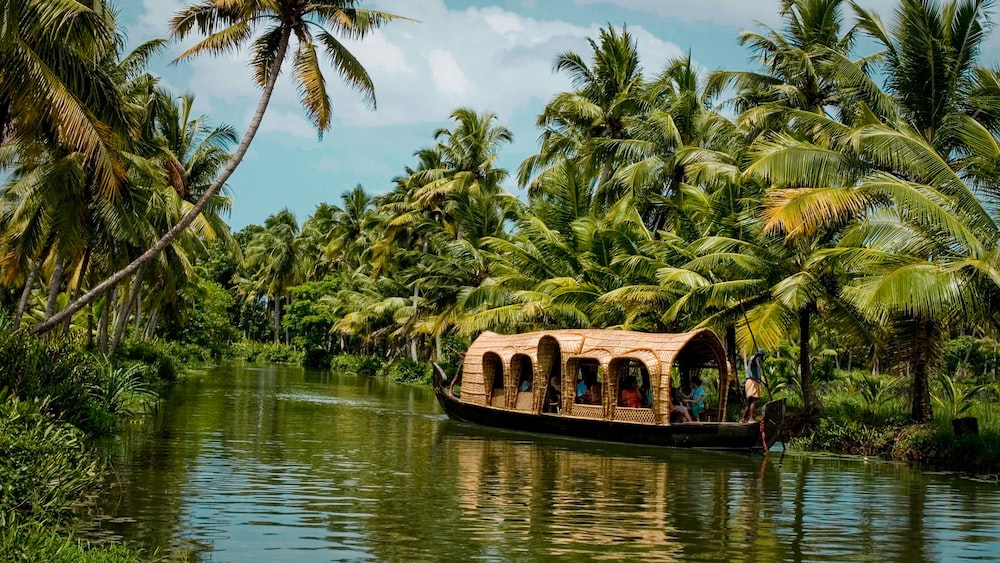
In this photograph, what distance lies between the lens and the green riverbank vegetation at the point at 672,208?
41.8ft

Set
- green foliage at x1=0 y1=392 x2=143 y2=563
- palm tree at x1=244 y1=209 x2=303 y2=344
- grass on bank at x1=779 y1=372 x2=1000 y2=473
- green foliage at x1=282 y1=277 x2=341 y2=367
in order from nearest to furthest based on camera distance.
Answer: green foliage at x1=0 y1=392 x2=143 y2=563
grass on bank at x1=779 y1=372 x2=1000 y2=473
green foliage at x1=282 y1=277 x2=341 y2=367
palm tree at x1=244 y1=209 x2=303 y2=344

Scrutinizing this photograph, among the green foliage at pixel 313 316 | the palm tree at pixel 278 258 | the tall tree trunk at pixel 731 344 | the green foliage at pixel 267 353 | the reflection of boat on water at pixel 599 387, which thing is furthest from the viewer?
the green foliage at pixel 267 353

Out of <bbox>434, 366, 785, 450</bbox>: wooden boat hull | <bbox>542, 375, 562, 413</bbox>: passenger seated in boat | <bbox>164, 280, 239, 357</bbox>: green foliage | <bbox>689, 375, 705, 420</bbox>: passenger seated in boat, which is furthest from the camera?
<bbox>164, 280, 239, 357</bbox>: green foliage

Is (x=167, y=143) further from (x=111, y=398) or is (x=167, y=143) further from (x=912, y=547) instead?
(x=912, y=547)

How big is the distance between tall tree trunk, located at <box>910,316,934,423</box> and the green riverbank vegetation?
5cm

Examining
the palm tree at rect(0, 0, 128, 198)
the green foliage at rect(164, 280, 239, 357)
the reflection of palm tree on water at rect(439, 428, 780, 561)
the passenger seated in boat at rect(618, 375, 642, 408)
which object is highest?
the palm tree at rect(0, 0, 128, 198)

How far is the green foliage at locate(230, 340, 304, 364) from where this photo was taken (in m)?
58.7

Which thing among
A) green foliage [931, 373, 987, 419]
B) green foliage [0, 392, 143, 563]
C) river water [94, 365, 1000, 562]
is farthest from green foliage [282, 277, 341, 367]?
green foliage [0, 392, 143, 563]

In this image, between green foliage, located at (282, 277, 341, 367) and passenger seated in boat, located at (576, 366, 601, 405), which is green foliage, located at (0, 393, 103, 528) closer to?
passenger seated in boat, located at (576, 366, 601, 405)

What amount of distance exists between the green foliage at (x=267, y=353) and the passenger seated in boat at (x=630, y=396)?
4260 centimetres

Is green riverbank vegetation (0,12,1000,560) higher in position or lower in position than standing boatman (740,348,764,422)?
higher

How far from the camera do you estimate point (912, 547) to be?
8.62 metres

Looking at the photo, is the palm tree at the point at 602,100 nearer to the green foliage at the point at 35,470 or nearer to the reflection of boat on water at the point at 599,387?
the reflection of boat on water at the point at 599,387

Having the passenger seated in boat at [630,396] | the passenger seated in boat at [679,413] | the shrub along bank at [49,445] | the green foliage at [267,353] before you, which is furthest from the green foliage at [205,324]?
the passenger seated in boat at [679,413]
